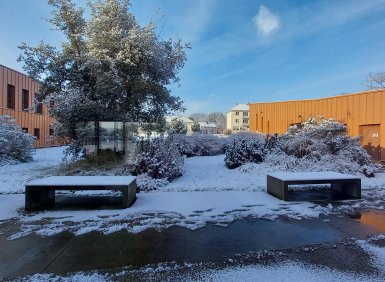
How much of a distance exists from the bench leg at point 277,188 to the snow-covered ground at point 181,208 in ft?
0.47

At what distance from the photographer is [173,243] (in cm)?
364

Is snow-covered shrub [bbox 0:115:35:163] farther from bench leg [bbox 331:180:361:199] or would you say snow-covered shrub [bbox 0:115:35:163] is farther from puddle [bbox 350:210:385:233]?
puddle [bbox 350:210:385:233]

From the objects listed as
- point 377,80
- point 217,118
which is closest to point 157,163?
point 377,80

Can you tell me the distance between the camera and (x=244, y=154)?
425 inches

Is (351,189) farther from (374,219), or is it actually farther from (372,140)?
(372,140)

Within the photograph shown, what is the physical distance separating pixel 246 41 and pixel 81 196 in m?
12.2

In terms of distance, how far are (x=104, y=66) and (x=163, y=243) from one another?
26.0ft

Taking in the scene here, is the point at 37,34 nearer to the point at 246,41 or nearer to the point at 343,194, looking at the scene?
the point at 246,41

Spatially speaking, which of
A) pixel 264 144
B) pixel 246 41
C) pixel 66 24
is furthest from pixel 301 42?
pixel 66 24

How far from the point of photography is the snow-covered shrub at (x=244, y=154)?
1066cm

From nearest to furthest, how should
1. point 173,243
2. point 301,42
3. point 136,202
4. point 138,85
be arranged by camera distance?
point 173,243, point 136,202, point 138,85, point 301,42

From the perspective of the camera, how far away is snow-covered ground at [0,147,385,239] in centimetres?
441

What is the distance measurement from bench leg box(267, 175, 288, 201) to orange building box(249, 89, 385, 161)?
26.0 feet

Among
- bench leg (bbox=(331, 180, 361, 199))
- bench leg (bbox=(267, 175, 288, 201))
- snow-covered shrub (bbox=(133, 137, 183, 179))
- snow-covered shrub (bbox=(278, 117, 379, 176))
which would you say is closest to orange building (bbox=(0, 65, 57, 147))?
snow-covered shrub (bbox=(133, 137, 183, 179))
